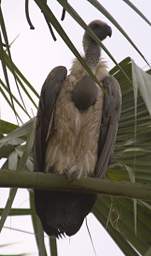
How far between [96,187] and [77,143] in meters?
1.10

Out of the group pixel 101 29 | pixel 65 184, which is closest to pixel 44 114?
pixel 101 29

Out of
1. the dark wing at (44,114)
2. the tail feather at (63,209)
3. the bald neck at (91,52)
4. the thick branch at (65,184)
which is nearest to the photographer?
the thick branch at (65,184)

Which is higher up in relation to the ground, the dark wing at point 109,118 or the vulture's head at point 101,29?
the vulture's head at point 101,29

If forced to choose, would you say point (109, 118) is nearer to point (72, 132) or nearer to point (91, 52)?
point (72, 132)

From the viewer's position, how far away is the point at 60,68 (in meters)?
2.84


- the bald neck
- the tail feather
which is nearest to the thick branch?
the tail feather

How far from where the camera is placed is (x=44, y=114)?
2.74 m

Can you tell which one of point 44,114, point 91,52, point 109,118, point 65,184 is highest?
point 91,52

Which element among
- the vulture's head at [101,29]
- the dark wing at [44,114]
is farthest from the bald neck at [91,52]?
the dark wing at [44,114]

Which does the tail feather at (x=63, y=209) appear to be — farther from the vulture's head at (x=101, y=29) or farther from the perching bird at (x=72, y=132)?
the vulture's head at (x=101, y=29)

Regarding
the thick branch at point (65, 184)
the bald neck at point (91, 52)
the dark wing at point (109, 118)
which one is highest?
the bald neck at point (91, 52)

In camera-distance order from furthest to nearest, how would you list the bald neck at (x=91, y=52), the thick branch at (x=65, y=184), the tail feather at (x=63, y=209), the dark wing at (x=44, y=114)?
the bald neck at (x=91, y=52) → the dark wing at (x=44, y=114) → the tail feather at (x=63, y=209) → the thick branch at (x=65, y=184)

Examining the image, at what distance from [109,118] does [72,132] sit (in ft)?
0.57

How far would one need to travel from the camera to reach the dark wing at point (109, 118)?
2.64 m
